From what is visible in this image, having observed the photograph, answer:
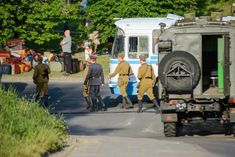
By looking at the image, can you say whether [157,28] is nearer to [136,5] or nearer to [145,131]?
[145,131]

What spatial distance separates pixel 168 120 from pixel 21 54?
21.3 metres

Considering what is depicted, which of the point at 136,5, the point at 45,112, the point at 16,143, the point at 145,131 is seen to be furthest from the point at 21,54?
the point at 16,143

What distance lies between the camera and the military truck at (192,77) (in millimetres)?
17641

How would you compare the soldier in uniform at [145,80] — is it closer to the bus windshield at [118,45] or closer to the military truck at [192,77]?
the bus windshield at [118,45]

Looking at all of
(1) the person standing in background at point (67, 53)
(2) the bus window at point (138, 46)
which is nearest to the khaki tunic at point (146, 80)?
(2) the bus window at point (138, 46)

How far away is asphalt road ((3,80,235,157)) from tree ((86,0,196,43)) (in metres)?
9.11

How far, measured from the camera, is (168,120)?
17.8m

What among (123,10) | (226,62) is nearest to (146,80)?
(226,62)

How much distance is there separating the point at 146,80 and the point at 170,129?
233 inches

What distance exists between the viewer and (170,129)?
59.4 ft

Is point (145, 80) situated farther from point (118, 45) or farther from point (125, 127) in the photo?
→ point (125, 127)

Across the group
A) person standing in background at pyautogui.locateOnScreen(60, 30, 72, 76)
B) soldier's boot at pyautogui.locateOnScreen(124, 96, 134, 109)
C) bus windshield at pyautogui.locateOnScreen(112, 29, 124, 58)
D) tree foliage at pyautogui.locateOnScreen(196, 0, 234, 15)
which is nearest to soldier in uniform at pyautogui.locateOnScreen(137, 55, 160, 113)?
soldier's boot at pyautogui.locateOnScreen(124, 96, 134, 109)

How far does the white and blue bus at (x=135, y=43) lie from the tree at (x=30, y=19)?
1360 centimetres

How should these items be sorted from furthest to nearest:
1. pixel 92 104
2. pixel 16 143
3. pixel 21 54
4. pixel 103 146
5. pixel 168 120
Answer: pixel 21 54 → pixel 92 104 → pixel 168 120 → pixel 103 146 → pixel 16 143
